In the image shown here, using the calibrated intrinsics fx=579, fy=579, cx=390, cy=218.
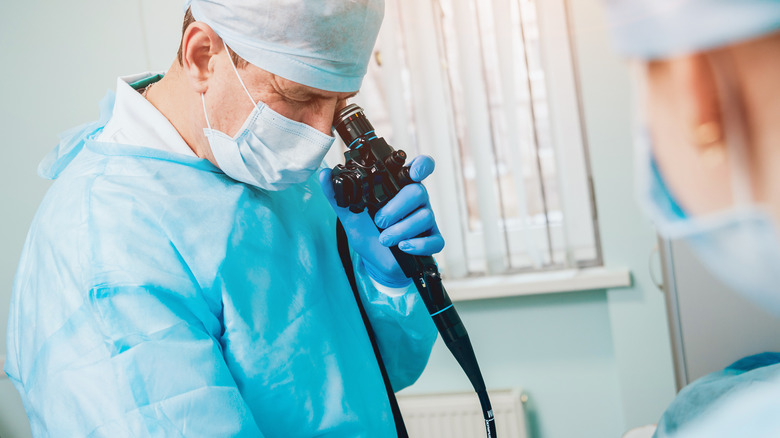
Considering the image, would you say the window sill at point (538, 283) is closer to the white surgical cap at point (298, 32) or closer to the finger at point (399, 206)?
the finger at point (399, 206)

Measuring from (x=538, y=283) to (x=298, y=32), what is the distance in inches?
49.5

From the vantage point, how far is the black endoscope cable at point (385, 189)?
0.96m

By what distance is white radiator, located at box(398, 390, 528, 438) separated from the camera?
6.14 feet

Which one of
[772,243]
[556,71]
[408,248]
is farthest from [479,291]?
[772,243]

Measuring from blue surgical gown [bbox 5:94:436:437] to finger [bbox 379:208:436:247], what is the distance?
0.44 ft

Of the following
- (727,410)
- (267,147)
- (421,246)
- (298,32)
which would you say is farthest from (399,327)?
(727,410)

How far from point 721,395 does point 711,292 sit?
0.77m

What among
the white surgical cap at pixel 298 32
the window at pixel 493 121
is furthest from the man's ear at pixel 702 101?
the window at pixel 493 121

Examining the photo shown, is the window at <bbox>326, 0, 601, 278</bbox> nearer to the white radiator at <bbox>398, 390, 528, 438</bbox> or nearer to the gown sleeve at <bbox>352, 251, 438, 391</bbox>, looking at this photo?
the white radiator at <bbox>398, 390, 528, 438</bbox>

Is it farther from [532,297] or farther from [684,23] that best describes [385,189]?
[532,297]

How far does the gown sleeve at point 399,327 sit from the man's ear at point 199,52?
1.45ft

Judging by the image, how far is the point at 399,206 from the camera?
0.98 meters

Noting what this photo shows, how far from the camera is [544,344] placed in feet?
6.34

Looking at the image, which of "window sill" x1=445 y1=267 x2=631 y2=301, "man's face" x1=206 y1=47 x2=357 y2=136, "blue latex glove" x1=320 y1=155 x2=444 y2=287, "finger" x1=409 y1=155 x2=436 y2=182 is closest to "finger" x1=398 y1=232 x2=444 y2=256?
"blue latex glove" x1=320 y1=155 x2=444 y2=287
